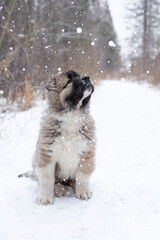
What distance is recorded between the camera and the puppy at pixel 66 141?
9.86 ft

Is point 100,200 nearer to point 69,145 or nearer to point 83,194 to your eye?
point 83,194

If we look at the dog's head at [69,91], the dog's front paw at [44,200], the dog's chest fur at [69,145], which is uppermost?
the dog's head at [69,91]

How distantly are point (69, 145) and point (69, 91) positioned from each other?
609 millimetres

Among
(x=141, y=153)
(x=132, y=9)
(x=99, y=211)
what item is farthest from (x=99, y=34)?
(x=132, y=9)

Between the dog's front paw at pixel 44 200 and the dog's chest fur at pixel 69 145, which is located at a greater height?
the dog's chest fur at pixel 69 145

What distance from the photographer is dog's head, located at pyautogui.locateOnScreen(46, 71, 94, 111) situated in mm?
3166

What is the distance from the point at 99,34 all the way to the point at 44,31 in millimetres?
2422

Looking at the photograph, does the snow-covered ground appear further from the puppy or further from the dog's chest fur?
the dog's chest fur

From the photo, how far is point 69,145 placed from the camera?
3.02 metres

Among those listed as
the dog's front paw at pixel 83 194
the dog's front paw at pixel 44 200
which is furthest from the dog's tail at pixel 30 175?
the dog's front paw at pixel 83 194

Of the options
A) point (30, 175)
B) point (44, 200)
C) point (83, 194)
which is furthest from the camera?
point (30, 175)

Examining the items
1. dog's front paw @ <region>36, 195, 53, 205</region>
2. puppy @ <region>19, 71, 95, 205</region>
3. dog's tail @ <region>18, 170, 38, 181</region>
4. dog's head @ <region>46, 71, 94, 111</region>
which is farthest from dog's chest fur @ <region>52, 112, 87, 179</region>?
dog's tail @ <region>18, 170, 38, 181</region>

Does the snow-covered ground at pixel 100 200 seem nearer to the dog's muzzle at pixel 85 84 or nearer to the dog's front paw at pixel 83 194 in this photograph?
the dog's front paw at pixel 83 194

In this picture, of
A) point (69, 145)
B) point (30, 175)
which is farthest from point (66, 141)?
point (30, 175)
